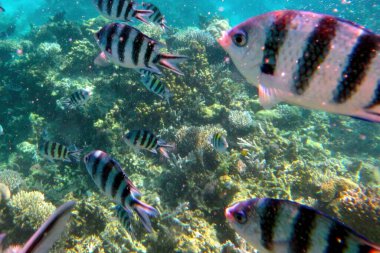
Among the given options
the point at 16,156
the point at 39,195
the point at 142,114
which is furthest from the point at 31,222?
the point at 16,156

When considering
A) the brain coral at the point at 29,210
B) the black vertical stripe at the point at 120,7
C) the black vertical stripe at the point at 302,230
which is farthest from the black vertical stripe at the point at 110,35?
the brain coral at the point at 29,210

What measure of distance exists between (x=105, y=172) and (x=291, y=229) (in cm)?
181

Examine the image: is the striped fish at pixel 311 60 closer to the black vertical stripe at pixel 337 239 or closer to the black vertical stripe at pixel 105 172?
the black vertical stripe at pixel 337 239

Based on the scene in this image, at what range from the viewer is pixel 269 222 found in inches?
65.5

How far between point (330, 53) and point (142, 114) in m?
6.39

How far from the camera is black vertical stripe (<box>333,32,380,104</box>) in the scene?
46.7 inches

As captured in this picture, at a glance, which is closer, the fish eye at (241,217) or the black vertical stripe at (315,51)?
the black vertical stripe at (315,51)

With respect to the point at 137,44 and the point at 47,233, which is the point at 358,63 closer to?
the point at 47,233

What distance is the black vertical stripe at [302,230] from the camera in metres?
1.52

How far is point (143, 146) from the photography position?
453cm

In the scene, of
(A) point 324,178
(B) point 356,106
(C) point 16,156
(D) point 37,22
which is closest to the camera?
(B) point 356,106

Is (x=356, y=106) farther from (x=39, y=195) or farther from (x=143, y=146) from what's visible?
(x=39, y=195)

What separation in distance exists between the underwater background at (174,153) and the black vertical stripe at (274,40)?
3.73 meters

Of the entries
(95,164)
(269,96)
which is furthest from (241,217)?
(95,164)
